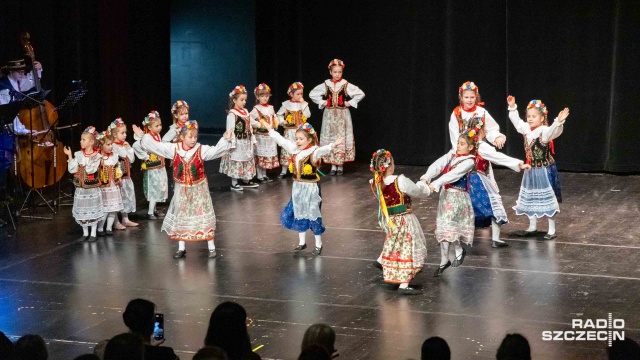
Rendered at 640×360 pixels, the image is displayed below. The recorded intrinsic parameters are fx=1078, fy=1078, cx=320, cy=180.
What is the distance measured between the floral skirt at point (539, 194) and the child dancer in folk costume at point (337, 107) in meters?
3.88

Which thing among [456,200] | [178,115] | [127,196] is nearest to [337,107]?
[178,115]

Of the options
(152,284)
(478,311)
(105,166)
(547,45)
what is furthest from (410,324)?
(547,45)

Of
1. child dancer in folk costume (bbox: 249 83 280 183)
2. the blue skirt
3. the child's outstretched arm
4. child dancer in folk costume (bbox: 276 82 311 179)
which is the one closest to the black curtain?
child dancer in folk costume (bbox: 276 82 311 179)

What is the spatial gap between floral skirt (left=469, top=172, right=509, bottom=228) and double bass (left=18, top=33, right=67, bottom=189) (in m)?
4.29

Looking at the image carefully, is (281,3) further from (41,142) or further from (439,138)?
(41,142)

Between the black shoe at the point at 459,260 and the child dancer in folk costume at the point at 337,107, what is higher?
the child dancer in folk costume at the point at 337,107

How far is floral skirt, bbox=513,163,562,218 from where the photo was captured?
9359 mm

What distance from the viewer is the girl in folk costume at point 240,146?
475 inches

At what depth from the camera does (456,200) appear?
8305mm

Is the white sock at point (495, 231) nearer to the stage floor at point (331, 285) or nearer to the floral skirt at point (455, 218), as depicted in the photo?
the stage floor at point (331, 285)

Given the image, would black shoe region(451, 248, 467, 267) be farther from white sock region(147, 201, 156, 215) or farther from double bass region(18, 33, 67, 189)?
double bass region(18, 33, 67, 189)

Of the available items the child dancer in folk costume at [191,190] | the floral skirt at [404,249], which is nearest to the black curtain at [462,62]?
the child dancer in folk costume at [191,190]
